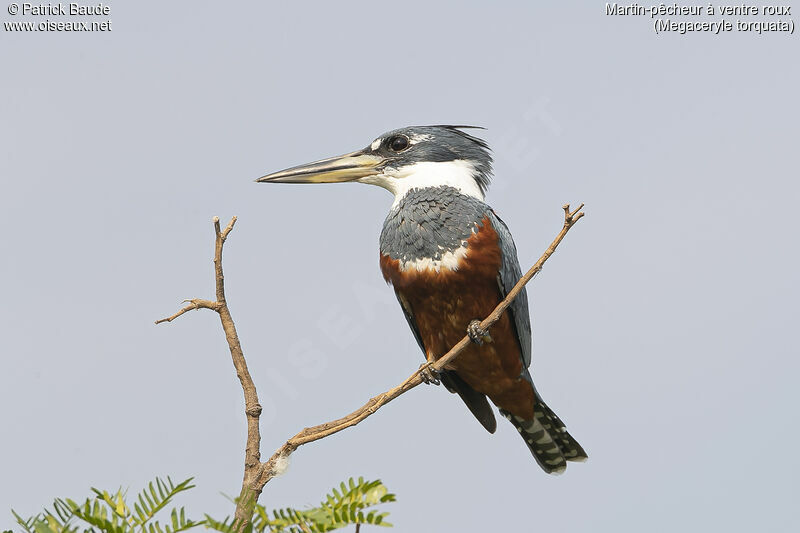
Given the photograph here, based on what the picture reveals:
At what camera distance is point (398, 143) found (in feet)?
24.8

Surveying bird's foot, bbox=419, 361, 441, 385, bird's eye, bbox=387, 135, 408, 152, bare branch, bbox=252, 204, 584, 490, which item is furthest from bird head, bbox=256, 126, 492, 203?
bare branch, bbox=252, 204, 584, 490

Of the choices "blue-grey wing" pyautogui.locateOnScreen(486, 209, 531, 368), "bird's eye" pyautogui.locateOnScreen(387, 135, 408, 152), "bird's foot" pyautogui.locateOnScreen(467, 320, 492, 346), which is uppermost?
"bird's eye" pyautogui.locateOnScreen(387, 135, 408, 152)

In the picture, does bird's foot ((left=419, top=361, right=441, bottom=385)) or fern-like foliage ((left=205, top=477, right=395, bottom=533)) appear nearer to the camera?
fern-like foliage ((left=205, top=477, right=395, bottom=533))

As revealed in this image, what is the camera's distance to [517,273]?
22.9ft

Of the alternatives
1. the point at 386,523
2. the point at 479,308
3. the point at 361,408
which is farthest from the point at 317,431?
the point at 479,308

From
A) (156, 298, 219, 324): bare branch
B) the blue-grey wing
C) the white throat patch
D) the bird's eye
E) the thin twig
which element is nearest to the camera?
the thin twig

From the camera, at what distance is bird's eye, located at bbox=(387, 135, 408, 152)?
7539mm

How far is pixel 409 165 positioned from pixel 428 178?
0.25 meters

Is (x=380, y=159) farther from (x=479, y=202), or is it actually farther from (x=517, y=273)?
(x=517, y=273)

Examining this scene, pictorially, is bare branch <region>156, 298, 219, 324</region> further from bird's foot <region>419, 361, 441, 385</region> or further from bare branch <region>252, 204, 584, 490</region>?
bird's foot <region>419, 361, 441, 385</region>

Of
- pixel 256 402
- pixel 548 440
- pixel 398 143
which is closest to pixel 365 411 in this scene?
pixel 256 402

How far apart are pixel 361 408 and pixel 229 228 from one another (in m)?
1.04

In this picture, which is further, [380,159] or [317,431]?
[380,159]

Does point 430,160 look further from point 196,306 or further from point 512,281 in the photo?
point 196,306
